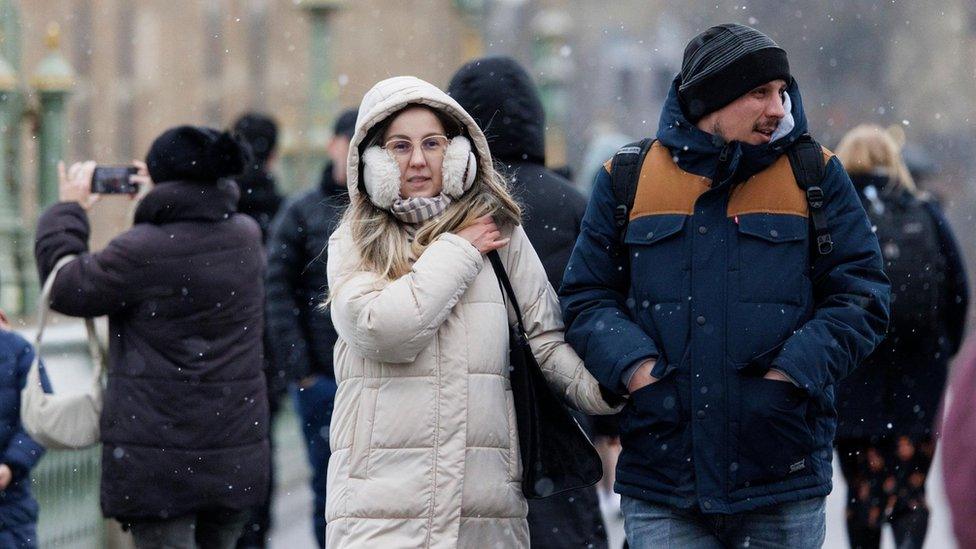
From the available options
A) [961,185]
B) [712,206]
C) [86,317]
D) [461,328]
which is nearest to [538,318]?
[461,328]

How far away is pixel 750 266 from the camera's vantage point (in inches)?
180

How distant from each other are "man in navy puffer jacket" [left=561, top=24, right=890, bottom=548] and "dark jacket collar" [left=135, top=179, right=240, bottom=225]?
2379mm

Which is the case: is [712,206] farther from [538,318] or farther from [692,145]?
[538,318]

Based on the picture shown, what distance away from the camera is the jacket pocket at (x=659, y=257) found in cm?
462

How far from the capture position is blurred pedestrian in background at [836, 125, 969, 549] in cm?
777

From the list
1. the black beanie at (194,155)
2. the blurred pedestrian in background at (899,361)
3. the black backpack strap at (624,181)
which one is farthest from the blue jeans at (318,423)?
the black backpack strap at (624,181)

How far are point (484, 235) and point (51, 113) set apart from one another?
6556mm

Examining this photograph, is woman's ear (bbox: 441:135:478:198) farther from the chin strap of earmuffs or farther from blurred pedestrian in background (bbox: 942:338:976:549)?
blurred pedestrian in background (bbox: 942:338:976:549)

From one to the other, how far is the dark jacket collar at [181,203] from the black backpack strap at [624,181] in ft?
7.73

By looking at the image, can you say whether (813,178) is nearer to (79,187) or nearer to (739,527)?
(739,527)

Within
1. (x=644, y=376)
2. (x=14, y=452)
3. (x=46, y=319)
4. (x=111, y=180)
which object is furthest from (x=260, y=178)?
(x=644, y=376)

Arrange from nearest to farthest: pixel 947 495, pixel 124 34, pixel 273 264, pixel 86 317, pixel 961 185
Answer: pixel 947 495 < pixel 86 317 < pixel 273 264 < pixel 961 185 < pixel 124 34

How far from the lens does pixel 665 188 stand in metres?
4.70

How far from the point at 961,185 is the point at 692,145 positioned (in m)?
35.3
